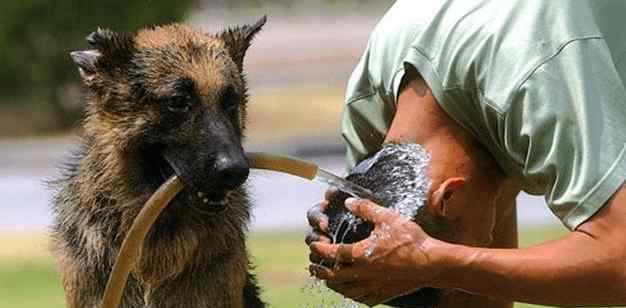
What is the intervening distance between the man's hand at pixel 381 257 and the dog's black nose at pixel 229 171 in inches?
18.5

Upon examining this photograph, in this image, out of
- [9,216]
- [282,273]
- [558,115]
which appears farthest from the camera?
[9,216]

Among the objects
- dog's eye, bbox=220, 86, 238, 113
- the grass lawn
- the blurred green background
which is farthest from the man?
the grass lawn

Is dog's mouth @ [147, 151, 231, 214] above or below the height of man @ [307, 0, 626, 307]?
below

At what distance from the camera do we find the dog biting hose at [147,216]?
5.86m

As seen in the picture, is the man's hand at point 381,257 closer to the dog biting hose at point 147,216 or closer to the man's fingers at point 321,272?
the man's fingers at point 321,272

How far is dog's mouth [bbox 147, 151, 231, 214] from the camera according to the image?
19.2 ft

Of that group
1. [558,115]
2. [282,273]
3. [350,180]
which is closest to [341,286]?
[350,180]

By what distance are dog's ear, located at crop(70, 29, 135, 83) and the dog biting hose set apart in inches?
24.0

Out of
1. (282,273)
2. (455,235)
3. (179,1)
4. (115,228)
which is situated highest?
(455,235)

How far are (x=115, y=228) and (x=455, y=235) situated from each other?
1.55m

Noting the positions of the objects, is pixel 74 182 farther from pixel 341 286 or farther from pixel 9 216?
pixel 9 216

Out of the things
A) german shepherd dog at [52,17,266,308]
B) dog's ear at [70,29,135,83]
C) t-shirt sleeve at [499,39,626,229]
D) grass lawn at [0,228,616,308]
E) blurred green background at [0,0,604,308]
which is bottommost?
blurred green background at [0,0,604,308]

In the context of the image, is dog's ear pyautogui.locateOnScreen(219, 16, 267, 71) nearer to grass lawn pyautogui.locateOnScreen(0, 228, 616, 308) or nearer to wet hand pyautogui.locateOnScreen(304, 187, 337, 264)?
wet hand pyautogui.locateOnScreen(304, 187, 337, 264)

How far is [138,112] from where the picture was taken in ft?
20.3
